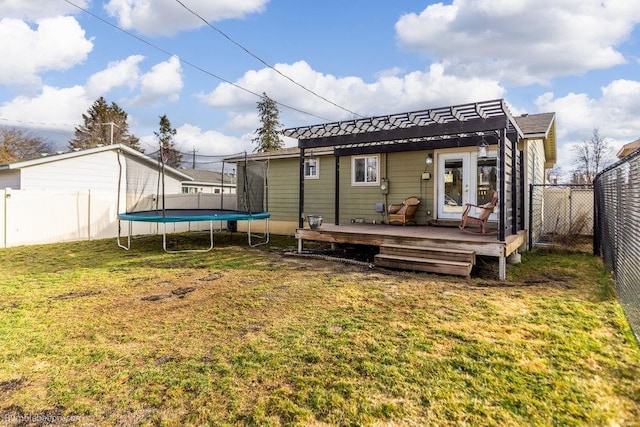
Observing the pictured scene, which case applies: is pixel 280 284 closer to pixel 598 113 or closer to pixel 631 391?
pixel 631 391

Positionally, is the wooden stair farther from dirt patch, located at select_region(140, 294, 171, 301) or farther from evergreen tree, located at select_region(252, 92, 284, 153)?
evergreen tree, located at select_region(252, 92, 284, 153)

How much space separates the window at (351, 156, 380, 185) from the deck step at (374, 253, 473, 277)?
3529 mm

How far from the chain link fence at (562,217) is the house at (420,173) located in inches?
34.5

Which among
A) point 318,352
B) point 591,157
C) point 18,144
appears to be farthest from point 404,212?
point 18,144

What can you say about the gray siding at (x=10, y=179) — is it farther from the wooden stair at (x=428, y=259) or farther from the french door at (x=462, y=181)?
the french door at (x=462, y=181)

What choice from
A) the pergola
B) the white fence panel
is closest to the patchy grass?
the pergola

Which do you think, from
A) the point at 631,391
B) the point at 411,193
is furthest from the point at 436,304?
the point at 411,193

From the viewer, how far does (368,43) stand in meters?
12.1

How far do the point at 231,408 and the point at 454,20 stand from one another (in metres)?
11.7

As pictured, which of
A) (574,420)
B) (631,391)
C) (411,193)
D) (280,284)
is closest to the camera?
(574,420)

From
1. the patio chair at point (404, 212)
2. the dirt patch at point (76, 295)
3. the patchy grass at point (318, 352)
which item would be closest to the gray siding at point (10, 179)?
the patchy grass at point (318, 352)

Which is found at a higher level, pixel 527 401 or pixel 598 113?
pixel 598 113

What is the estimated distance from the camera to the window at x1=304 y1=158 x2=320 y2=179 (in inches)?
390

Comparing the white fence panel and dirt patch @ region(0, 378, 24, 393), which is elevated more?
the white fence panel
